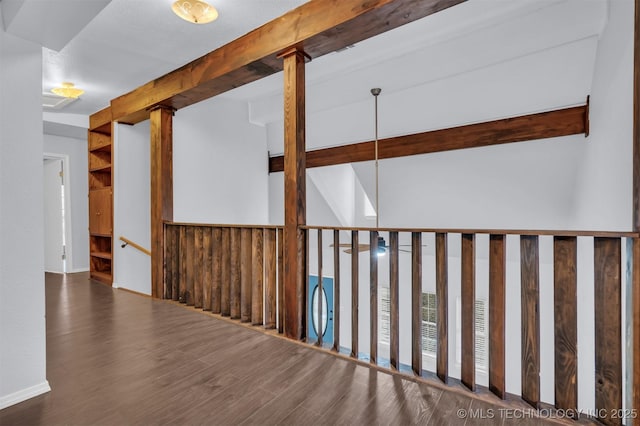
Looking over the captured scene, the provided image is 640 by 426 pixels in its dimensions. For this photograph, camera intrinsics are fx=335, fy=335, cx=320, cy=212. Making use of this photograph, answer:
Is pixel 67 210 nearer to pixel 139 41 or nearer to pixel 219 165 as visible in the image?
pixel 219 165

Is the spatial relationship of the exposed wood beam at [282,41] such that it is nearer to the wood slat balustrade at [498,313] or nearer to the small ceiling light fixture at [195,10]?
the small ceiling light fixture at [195,10]

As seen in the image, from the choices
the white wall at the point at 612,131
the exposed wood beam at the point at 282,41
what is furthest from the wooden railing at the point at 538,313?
the exposed wood beam at the point at 282,41

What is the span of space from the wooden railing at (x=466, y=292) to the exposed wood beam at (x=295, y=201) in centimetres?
11

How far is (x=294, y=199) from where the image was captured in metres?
2.55

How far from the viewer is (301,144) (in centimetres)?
257

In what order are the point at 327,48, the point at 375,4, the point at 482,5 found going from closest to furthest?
the point at 375,4, the point at 327,48, the point at 482,5

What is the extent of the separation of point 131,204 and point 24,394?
3.30 m

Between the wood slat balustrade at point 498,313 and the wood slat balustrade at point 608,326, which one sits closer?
the wood slat balustrade at point 608,326

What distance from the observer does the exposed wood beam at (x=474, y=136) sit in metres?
3.14

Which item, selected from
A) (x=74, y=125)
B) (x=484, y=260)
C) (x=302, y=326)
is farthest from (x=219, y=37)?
(x=484, y=260)

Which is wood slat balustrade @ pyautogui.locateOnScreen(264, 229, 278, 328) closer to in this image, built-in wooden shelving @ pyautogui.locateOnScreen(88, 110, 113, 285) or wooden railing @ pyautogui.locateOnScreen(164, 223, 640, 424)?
wooden railing @ pyautogui.locateOnScreen(164, 223, 640, 424)

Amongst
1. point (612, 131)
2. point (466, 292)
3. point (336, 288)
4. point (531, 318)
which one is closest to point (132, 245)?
point (336, 288)

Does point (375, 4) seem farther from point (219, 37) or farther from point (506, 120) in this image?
point (506, 120)

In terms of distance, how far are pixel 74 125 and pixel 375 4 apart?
17.1ft
